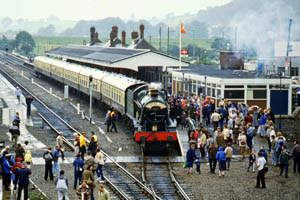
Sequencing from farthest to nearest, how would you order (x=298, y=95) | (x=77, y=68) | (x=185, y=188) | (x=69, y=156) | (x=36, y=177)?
1. (x=77, y=68)
2. (x=298, y=95)
3. (x=69, y=156)
4. (x=36, y=177)
5. (x=185, y=188)

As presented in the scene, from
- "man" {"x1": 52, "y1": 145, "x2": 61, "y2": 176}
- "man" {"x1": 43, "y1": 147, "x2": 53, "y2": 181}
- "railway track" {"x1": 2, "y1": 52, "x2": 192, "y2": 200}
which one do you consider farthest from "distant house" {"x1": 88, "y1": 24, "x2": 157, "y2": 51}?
"man" {"x1": 43, "y1": 147, "x2": 53, "y2": 181}

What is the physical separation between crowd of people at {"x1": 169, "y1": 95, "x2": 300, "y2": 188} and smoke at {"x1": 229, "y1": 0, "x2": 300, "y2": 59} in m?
46.5

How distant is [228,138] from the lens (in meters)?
29.4

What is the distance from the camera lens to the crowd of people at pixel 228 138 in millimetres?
24656

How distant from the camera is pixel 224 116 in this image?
113 feet

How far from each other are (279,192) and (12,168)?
9.53 meters

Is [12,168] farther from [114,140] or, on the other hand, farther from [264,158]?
[114,140]

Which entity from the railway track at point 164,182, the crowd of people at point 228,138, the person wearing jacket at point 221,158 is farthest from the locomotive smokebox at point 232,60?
the person wearing jacket at point 221,158

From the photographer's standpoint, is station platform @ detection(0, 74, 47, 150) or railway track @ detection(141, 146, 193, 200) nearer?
railway track @ detection(141, 146, 193, 200)

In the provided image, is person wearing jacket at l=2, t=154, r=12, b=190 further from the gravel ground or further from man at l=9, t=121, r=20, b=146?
the gravel ground

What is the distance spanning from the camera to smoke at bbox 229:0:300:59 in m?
83.4

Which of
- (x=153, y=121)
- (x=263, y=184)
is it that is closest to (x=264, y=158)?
(x=263, y=184)

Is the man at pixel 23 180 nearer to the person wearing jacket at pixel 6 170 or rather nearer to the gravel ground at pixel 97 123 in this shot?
the person wearing jacket at pixel 6 170

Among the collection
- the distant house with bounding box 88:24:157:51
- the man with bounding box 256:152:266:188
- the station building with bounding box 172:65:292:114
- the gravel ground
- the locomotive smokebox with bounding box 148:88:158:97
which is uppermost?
the distant house with bounding box 88:24:157:51
